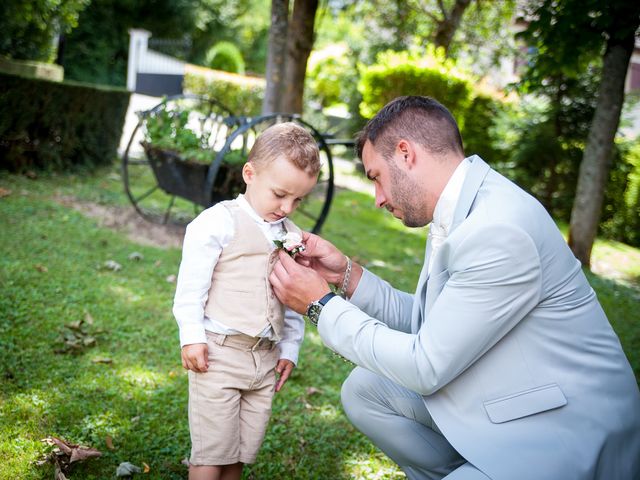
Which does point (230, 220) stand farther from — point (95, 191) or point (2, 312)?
point (95, 191)

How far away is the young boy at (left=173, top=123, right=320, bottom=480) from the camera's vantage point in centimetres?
220

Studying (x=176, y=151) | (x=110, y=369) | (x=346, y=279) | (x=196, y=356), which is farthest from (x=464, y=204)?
(x=176, y=151)

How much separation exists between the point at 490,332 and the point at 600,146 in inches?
253

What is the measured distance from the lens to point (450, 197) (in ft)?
7.07

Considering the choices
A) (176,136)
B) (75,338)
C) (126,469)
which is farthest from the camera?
(176,136)

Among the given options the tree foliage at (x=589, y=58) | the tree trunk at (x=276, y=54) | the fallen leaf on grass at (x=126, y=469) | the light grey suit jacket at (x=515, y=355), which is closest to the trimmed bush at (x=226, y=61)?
the tree trunk at (x=276, y=54)

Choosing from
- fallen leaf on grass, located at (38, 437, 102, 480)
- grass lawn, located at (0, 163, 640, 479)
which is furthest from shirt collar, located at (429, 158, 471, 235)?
fallen leaf on grass, located at (38, 437, 102, 480)

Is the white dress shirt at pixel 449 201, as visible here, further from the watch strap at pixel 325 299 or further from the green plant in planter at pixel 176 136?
the green plant in planter at pixel 176 136

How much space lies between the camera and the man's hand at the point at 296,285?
2.21 meters

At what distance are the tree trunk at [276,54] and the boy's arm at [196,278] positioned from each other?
5221 millimetres

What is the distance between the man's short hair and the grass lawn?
1.60m

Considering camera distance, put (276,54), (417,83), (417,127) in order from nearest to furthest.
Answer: (417,127)
(276,54)
(417,83)

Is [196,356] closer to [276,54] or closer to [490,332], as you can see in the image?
[490,332]

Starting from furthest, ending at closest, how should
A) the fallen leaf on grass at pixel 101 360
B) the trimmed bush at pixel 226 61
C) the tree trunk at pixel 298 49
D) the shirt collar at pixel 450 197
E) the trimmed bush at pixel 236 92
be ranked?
the trimmed bush at pixel 226 61 < the trimmed bush at pixel 236 92 < the tree trunk at pixel 298 49 < the fallen leaf on grass at pixel 101 360 < the shirt collar at pixel 450 197
